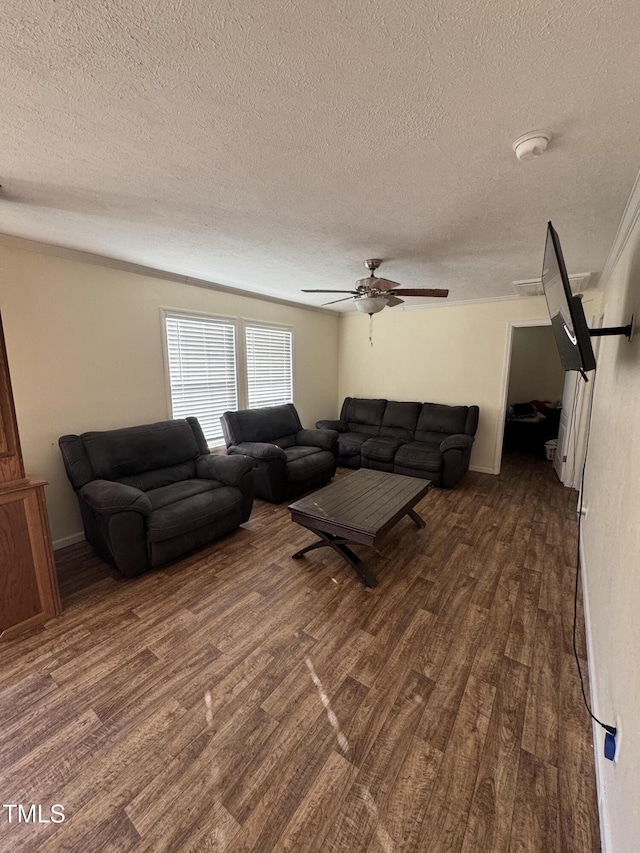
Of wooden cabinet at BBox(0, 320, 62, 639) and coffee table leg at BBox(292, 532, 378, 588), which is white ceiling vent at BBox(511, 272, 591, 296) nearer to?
coffee table leg at BBox(292, 532, 378, 588)

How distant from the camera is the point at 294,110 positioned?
1.21 m

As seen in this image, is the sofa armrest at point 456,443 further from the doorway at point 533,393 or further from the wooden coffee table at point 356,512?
the doorway at point 533,393

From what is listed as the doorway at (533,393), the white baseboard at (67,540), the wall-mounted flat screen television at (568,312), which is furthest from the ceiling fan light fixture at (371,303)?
the doorway at (533,393)

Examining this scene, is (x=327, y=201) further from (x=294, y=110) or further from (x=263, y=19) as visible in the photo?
(x=263, y=19)

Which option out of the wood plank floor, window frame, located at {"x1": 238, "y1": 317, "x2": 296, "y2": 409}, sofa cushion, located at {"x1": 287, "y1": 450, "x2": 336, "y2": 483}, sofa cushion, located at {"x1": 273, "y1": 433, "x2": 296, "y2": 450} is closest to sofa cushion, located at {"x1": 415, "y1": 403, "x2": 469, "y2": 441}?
sofa cushion, located at {"x1": 287, "y1": 450, "x2": 336, "y2": 483}

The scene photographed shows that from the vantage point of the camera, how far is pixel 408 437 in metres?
5.04

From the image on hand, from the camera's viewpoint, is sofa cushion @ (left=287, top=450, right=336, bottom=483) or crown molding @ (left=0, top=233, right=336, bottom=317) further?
sofa cushion @ (left=287, top=450, right=336, bottom=483)

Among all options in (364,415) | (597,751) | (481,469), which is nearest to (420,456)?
(481,469)

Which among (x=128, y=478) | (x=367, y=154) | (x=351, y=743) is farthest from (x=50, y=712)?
(x=367, y=154)

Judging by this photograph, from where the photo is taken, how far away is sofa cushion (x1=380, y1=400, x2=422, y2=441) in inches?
201

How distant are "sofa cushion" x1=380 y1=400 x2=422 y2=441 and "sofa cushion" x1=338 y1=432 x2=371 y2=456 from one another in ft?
1.12

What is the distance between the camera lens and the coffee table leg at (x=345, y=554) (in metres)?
2.44

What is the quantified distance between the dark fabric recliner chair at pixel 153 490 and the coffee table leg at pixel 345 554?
79cm

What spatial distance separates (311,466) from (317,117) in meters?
3.21
